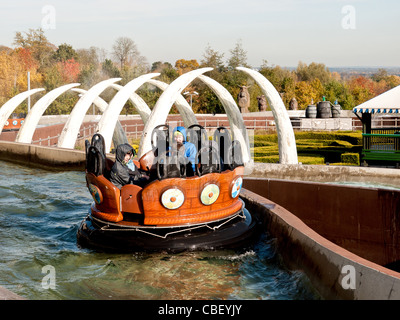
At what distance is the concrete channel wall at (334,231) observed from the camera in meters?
5.30

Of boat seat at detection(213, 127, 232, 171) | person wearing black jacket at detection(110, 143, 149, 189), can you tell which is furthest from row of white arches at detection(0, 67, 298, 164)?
person wearing black jacket at detection(110, 143, 149, 189)

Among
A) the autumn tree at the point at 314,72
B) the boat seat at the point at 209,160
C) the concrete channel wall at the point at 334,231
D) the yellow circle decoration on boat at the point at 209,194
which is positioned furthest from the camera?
the autumn tree at the point at 314,72

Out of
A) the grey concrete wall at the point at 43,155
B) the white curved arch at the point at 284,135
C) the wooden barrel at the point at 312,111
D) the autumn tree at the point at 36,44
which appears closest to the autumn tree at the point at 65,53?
the autumn tree at the point at 36,44

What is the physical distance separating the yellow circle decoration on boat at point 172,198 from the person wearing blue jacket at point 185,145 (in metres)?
0.67

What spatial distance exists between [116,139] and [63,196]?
23.2 ft

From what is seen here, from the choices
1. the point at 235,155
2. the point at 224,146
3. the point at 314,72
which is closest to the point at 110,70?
the point at 314,72

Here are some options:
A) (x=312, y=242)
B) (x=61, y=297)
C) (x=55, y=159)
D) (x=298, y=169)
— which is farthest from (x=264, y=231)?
(x=55, y=159)

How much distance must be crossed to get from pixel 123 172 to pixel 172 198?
3.47ft

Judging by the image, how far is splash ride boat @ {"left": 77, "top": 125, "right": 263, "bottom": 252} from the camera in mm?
8273

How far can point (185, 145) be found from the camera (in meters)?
8.93

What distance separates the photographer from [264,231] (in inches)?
355

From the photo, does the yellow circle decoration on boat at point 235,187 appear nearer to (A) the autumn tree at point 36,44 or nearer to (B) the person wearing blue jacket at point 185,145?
(B) the person wearing blue jacket at point 185,145

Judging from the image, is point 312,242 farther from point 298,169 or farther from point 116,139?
point 116,139

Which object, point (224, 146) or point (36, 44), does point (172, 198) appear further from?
point (36, 44)
